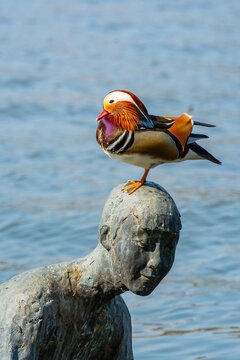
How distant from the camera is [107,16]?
22734mm

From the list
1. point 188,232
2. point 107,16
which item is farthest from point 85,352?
point 107,16

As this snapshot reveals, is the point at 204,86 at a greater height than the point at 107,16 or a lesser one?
lesser

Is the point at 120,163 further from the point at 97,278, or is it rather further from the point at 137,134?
the point at 137,134

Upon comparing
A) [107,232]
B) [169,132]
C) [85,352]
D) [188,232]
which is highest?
[169,132]

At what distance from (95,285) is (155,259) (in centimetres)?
48

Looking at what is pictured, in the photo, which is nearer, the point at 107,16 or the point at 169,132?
the point at 169,132

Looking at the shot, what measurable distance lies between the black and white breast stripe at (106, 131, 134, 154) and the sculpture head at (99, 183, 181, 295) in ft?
0.85

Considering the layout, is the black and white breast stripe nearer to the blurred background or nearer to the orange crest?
the orange crest

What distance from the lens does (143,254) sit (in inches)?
194

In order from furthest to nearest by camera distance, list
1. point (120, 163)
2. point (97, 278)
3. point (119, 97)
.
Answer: point (120, 163), point (97, 278), point (119, 97)

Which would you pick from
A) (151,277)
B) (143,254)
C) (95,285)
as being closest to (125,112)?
(143,254)

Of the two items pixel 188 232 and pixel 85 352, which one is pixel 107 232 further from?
pixel 188 232

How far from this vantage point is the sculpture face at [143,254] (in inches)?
192

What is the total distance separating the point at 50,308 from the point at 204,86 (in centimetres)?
1332
